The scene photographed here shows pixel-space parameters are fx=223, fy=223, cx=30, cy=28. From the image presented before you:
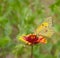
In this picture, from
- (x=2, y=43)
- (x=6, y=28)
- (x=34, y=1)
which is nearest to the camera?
(x=2, y=43)

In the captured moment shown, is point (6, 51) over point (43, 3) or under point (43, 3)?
under

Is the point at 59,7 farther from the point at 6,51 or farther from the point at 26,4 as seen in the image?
the point at 6,51

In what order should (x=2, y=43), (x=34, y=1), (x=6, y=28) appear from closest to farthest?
(x=2, y=43), (x=6, y=28), (x=34, y=1)

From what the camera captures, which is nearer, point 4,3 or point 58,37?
point 58,37

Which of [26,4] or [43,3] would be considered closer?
[26,4]

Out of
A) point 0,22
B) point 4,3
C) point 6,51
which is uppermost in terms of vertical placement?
point 4,3

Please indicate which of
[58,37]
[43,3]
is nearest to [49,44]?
[58,37]

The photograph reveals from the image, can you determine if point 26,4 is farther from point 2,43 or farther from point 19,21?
point 2,43

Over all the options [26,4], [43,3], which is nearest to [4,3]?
[26,4]

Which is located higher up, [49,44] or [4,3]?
[4,3]
